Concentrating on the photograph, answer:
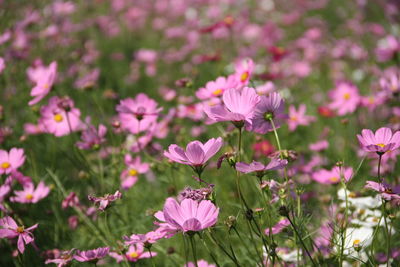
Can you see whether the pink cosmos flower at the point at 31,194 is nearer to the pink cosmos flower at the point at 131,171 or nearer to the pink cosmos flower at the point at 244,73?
the pink cosmos flower at the point at 131,171

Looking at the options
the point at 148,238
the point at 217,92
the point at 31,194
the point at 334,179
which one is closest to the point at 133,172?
the point at 31,194

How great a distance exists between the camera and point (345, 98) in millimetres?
1895

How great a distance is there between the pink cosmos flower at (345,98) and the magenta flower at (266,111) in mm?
889

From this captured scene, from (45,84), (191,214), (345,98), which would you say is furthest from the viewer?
(345,98)

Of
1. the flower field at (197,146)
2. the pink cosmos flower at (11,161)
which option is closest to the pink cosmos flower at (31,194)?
the flower field at (197,146)

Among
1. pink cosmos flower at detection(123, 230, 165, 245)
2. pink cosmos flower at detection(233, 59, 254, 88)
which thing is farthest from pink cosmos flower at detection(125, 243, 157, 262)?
pink cosmos flower at detection(233, 59, 254, 88)

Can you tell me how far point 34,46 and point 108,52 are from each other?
2.78 feet

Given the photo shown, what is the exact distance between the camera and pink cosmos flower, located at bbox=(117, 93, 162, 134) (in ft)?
4.26

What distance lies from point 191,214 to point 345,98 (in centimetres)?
128

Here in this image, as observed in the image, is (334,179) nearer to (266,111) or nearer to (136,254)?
(266,111)

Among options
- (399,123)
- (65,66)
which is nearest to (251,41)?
(65,66)

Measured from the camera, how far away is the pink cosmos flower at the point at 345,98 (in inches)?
71.5

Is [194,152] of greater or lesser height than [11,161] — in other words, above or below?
above

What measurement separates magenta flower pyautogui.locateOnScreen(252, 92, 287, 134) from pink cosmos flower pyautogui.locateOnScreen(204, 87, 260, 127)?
0.05m
